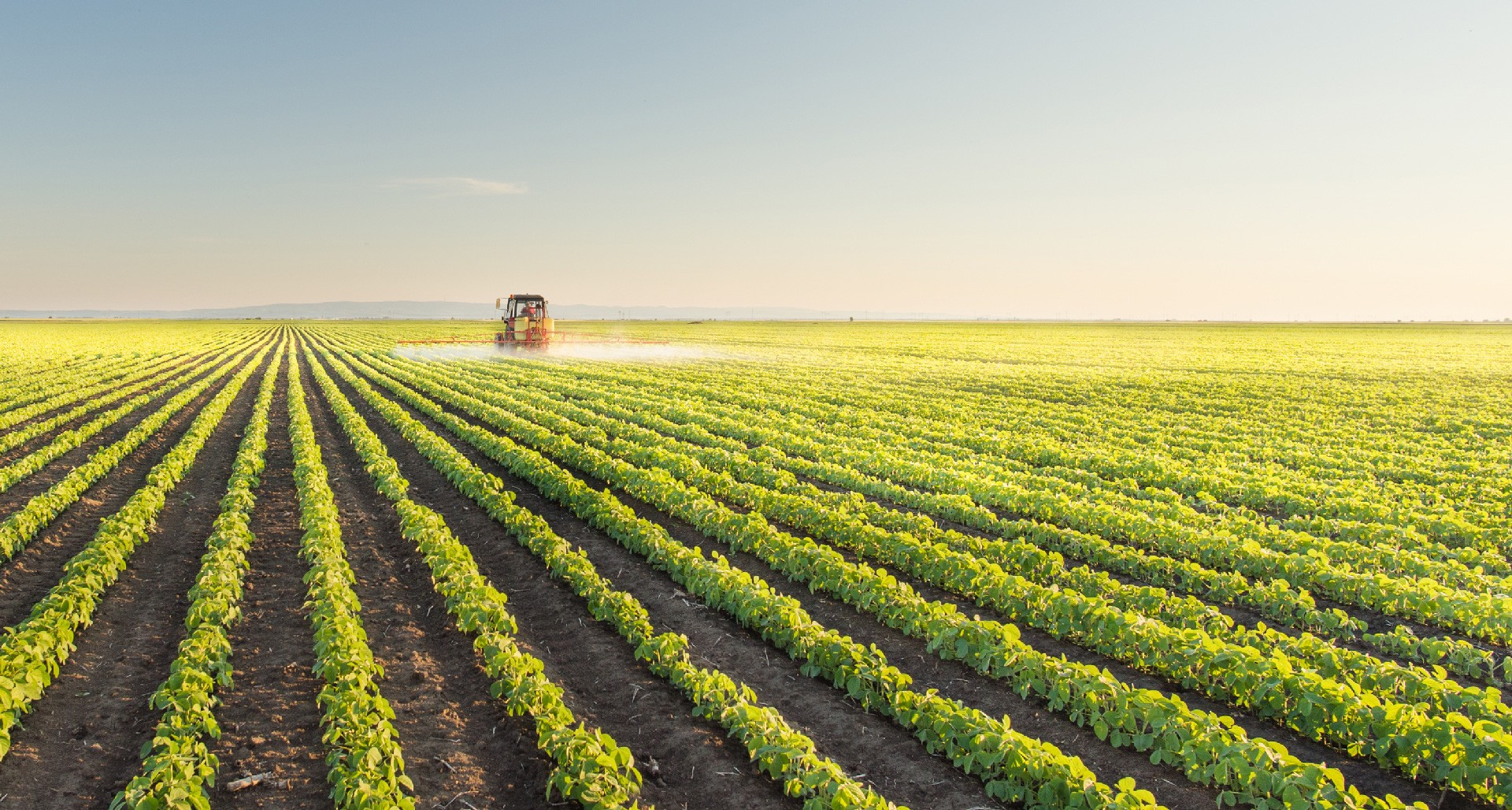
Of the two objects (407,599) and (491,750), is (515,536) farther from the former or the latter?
(491,750)

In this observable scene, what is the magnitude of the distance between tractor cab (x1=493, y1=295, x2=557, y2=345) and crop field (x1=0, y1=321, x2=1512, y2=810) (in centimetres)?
2823

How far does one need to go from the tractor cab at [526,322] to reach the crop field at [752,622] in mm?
28225

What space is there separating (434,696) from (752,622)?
2960mm

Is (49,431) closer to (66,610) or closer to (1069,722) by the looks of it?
(66,610)

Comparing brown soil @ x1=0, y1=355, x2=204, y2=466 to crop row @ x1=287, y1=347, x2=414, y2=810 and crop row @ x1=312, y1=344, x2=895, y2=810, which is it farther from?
crop row @ x1=312, y1=344, x2=895, y2=810

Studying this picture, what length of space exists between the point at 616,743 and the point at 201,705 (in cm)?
306

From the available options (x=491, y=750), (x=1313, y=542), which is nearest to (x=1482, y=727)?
(x=1313, y=542)

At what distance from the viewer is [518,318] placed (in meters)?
46.2

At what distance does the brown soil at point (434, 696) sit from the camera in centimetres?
521

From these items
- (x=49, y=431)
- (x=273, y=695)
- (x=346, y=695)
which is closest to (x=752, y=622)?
(x=346, y=695)

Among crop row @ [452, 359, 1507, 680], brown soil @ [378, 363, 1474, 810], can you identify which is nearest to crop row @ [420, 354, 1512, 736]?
crop row @ [452, 359, 1507, 680]

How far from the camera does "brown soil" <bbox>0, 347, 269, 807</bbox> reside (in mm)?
5047

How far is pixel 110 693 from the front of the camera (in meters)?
6.13

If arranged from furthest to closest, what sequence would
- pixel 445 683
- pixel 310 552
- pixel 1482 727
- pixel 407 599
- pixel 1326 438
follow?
pixel 1326 438, pixel 310 552, pixel 407 599, pixel 445 683, pixel 1482 727
